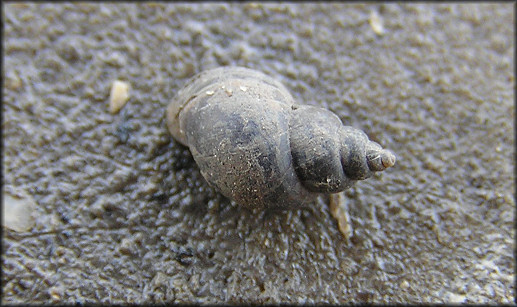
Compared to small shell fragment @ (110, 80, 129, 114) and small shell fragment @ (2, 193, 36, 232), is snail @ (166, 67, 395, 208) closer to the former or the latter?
small shell fragment @ (110, 80, 129, 114)

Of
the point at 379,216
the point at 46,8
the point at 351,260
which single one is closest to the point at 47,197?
the point at 46,8

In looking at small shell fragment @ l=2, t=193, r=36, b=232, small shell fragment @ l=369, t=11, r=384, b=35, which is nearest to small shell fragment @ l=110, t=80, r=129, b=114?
small shell fragment @ l=2, t=193, r=36, b=232

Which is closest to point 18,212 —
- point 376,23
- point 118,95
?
point 118,95

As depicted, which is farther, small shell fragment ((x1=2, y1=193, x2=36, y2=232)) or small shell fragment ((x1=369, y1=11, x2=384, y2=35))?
small shell fragment ((x1=369, y1=11, x2=384, y2=35))

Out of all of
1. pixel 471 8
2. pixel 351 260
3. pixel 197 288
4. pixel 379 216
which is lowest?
pixel 197 288

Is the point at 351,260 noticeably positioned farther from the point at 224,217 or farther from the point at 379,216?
the point at 224,217

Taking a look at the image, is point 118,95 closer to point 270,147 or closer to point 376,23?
point 270,147
